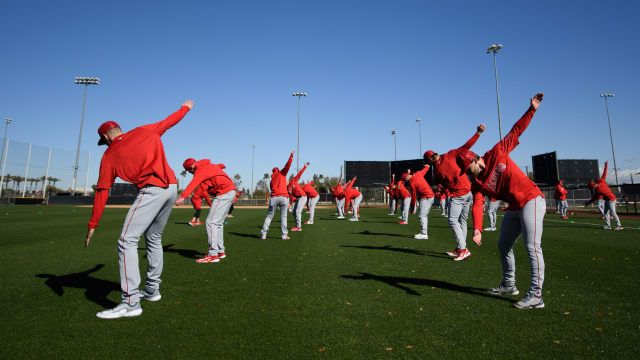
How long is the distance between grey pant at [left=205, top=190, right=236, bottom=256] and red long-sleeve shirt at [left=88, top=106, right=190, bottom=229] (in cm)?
290

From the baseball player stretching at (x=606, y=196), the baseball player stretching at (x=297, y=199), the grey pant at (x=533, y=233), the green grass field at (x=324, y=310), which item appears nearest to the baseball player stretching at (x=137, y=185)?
the green grass field at (x=324, y=310)

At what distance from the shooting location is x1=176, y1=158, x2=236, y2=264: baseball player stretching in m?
6.27

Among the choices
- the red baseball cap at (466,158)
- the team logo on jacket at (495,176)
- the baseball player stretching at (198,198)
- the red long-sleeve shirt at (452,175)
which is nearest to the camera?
the team logo on jacket at (495,176)

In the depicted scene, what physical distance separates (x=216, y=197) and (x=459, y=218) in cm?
557

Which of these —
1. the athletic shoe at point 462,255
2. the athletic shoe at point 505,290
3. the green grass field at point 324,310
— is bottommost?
the green grass field at point 324,310

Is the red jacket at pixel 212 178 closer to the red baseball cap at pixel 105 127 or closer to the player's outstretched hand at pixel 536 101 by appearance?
the red baseball cap at pixel 105 127

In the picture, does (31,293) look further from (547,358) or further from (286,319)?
(547,358)

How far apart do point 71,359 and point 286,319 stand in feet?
6.01

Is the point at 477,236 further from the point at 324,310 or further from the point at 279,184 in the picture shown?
the point at 279,184

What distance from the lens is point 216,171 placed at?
6367 millimetres

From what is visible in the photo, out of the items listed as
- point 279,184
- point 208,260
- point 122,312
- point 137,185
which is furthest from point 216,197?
point 122,312

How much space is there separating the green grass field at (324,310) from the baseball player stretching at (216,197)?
43 cm

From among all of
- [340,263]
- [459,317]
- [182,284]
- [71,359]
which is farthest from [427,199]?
[71,359]

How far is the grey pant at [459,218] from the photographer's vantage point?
6875mm
